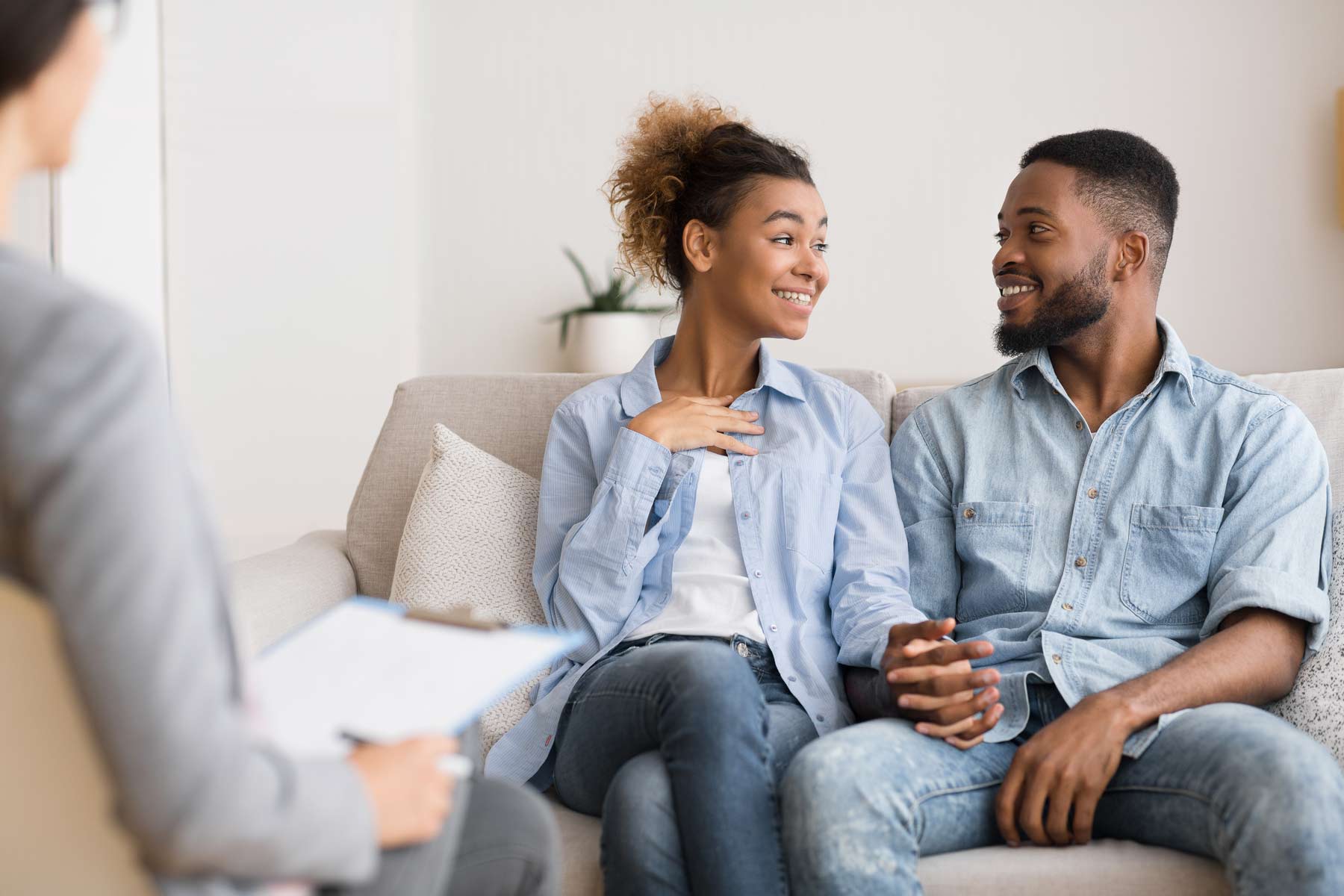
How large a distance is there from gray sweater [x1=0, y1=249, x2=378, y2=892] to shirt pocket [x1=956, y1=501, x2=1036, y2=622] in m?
1.17

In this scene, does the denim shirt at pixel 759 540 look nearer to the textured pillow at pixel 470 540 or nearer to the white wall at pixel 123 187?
the textured pillow at pixel 470 540

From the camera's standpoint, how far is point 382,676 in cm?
80

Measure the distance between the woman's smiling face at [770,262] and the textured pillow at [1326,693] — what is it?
0.85 meters

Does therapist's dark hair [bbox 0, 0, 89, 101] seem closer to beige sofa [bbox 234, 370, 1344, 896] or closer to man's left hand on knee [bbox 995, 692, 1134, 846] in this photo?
beige sofa [bbox 234, 370, 1344, 896]

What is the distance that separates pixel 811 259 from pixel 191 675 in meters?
1.45

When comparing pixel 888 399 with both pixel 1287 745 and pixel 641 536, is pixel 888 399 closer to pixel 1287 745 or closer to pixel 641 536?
pixel 641 536

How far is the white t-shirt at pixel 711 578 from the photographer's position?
159 centimetres

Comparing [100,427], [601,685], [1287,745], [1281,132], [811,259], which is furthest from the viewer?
[1281,132]

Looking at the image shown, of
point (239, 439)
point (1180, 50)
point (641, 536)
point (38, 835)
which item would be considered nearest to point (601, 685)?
point (641, 536)

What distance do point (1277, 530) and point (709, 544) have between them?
729 millimetres

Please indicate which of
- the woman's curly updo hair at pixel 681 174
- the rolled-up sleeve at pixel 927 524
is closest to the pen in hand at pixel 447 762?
the rolled-up sleeve at pixel 927 524

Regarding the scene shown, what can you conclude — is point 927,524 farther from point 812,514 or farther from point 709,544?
point 709,544

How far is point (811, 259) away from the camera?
1906 mm

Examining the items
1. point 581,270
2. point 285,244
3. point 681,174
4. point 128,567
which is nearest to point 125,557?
point 128,567
